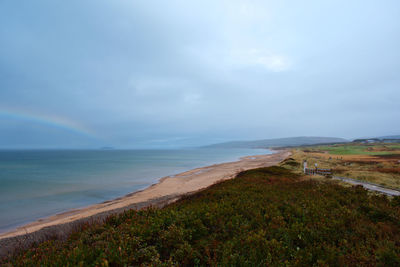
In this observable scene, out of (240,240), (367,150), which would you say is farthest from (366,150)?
(240,240)

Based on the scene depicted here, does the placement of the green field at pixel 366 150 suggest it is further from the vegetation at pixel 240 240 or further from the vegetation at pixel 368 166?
the vegetation at pixel 240 240

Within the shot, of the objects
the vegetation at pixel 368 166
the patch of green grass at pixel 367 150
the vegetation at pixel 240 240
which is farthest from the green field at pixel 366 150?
the vegetation at pixel 240 240

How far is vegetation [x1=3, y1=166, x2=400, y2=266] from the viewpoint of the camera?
413cm

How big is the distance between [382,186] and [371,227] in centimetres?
1056

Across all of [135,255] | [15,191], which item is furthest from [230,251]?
[15,191]

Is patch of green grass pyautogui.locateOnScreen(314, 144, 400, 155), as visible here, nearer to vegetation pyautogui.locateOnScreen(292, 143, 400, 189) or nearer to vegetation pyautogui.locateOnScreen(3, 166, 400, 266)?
vegetation pyautogui.locateOnScreen(292, 143, 400, 189)

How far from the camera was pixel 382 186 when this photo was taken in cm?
A: 1277

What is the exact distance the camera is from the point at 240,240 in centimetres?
493

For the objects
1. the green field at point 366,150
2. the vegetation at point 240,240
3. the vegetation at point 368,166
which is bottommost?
the green field at point 366,150

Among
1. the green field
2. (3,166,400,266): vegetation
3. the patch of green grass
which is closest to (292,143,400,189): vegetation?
the patch of green grass

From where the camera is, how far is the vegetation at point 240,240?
4129 millimetres

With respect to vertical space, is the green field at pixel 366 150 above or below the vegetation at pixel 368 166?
below

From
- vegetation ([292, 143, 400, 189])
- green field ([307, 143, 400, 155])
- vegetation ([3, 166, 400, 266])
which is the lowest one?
green field ([307, 143, 400, 155])

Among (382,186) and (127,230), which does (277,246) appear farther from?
(382,186)
